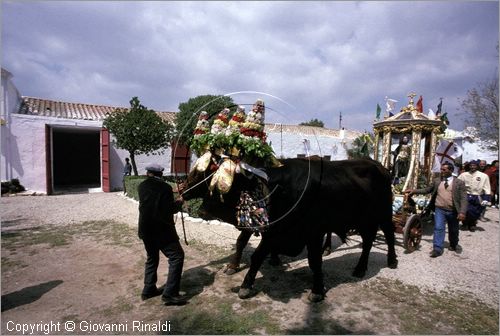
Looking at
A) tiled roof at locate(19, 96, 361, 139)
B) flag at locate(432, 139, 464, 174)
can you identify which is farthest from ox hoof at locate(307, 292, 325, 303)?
tiled roof at locate(19, 96, 361, 139)

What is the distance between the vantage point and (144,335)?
298 centimetres

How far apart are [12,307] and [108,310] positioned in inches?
48.2

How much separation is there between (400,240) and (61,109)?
1743 centimetres

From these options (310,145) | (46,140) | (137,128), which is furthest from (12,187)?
(310,145)

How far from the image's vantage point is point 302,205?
376 cm

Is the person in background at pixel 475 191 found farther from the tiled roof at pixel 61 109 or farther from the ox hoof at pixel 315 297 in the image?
the tiled roof at pixel 61 109

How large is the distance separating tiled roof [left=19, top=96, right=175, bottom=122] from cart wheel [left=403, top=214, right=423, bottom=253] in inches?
595

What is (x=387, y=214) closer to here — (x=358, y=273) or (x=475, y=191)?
(x=358, y=273)

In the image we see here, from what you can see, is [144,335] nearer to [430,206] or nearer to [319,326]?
[319,326]

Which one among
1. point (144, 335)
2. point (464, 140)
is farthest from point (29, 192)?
point (464, 140)

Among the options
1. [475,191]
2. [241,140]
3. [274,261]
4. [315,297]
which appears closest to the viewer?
[241,140]

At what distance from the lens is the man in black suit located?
3488 mm

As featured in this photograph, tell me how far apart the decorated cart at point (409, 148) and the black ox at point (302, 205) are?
→ 7.52ft

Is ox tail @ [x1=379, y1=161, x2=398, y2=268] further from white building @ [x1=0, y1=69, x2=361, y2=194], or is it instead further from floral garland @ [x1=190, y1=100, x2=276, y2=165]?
white building @ [x1=0, y1=69, x2=361, y2=194]
